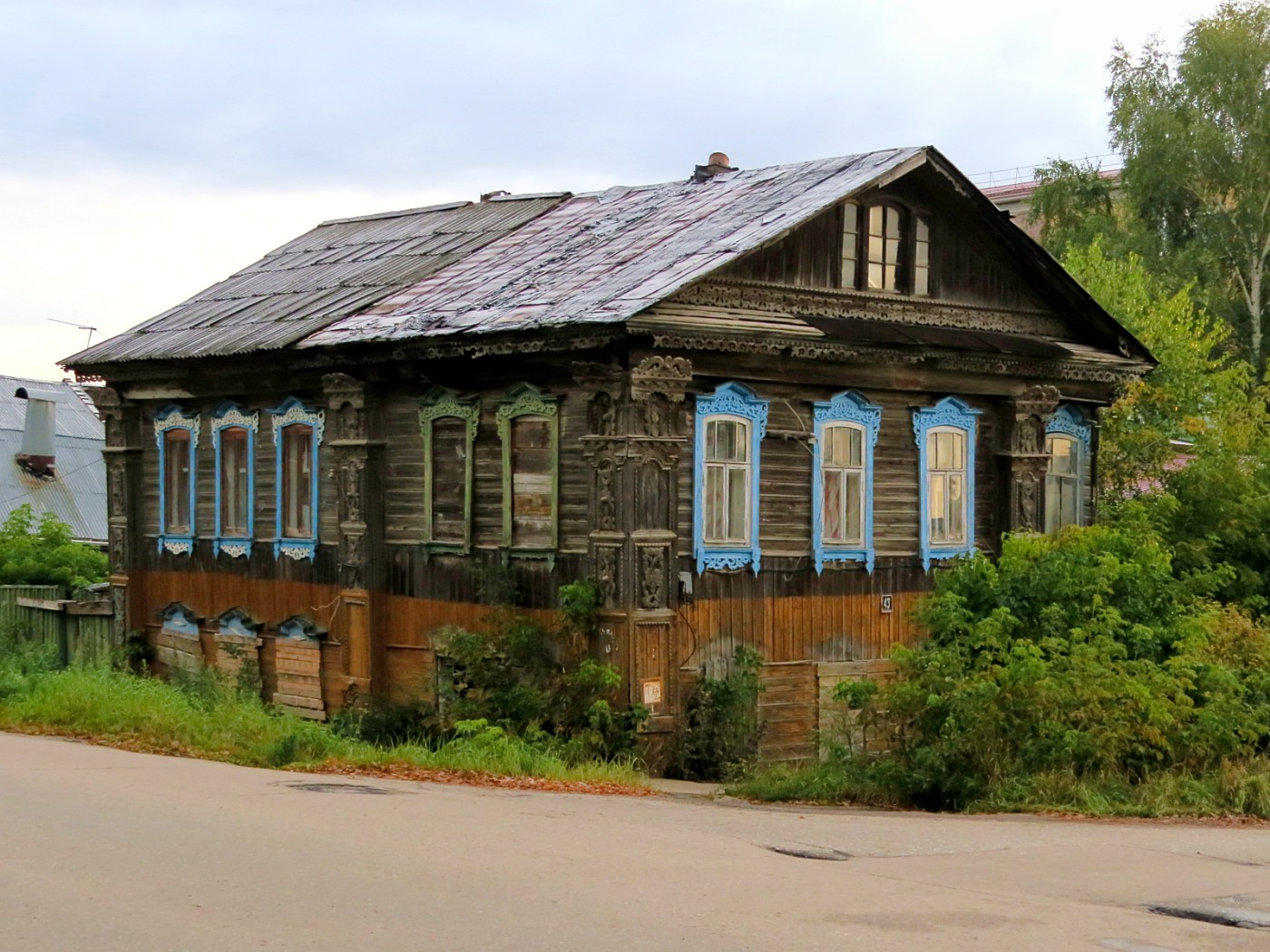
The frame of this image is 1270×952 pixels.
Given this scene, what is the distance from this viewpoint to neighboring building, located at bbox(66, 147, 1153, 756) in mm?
17719

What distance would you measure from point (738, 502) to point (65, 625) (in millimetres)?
12813

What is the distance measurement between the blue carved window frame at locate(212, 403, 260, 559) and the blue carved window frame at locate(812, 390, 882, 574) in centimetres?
782

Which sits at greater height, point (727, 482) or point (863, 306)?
point (863, 306)

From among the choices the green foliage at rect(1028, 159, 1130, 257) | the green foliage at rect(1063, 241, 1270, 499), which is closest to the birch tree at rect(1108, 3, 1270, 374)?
the green foliage at rect(1028, 159, 1130, 257)

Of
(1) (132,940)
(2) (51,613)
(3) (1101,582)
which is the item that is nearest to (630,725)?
(3) (1101,582)

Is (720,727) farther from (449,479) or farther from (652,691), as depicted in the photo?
(449,479)

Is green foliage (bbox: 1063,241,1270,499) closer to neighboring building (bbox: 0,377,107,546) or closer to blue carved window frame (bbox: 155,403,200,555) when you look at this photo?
blue carved window frame (bbox: 155,403,200,555)

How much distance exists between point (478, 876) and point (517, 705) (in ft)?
27.0

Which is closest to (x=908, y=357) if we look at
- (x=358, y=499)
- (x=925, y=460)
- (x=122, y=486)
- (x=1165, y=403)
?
(x=925, y=460)

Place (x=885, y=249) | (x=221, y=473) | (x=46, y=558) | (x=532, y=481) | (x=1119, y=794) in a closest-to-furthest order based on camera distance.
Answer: (x=1119, y=794) < (x=532, y=481) < (x=885, y=249) < (x=221, y=473) < (x=46, y=558)

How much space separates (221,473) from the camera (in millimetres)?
23594

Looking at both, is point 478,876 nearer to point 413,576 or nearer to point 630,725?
point 630,725

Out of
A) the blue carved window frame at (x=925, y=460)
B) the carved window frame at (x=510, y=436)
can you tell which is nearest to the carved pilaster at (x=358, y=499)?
the carved window frame at (x=510, y=436)

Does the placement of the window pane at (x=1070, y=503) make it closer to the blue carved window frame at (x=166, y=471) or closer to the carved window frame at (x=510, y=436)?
the carved window frame at (x=510, y=436)
